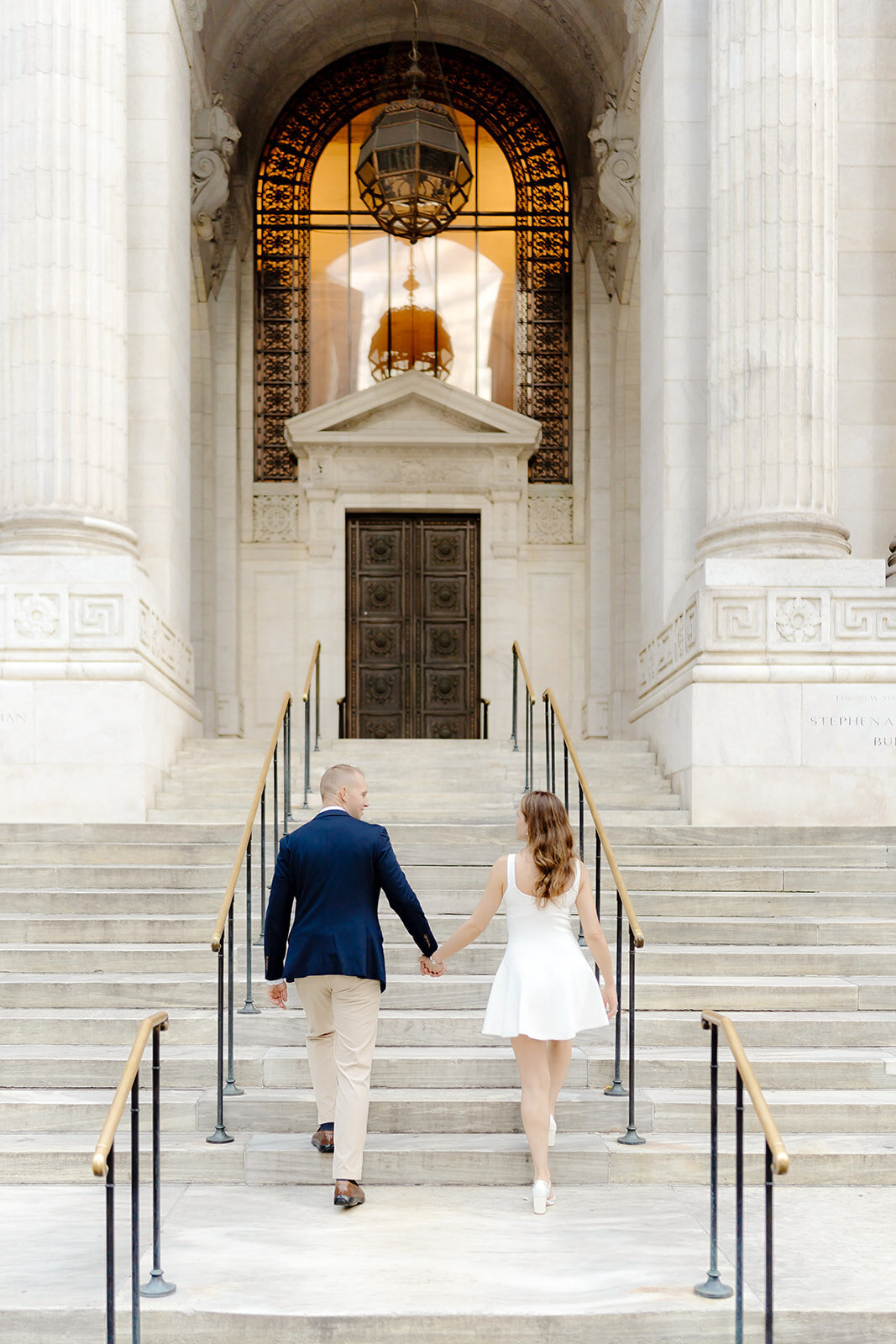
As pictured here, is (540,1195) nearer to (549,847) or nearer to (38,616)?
(549,847)

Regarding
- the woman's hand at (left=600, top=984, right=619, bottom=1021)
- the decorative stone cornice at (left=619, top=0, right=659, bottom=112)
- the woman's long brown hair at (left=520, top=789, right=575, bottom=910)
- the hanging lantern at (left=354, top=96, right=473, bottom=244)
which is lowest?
the woman's hand at (left=600, top=984, right=619, bottom=1021)

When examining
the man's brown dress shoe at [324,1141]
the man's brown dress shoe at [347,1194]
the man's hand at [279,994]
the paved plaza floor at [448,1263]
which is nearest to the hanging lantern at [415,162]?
the man's hand at [279,994]

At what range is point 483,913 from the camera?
264 inches

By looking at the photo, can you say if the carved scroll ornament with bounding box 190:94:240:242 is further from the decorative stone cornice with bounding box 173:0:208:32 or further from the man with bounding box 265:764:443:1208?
the man with bounding box 265:764:443:1208

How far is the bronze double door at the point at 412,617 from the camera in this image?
2105cm

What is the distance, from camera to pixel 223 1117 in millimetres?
7305

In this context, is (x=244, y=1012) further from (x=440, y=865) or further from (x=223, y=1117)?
(x=440, y=865)

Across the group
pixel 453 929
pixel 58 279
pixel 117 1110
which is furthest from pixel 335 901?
pixel 58 279

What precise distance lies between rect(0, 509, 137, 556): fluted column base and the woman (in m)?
7.31

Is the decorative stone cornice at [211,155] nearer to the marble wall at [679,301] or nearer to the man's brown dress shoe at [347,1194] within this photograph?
the marble wall at [679,301]

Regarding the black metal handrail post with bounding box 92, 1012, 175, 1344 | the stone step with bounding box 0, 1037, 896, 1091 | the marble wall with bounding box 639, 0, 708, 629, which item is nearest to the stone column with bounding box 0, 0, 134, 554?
Result: the marble wall with bounding box 639, 0, 708, 629

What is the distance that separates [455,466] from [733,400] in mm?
8096

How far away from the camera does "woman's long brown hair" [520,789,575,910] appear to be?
6.57 m

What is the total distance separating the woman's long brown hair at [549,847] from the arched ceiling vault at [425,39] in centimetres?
1509
